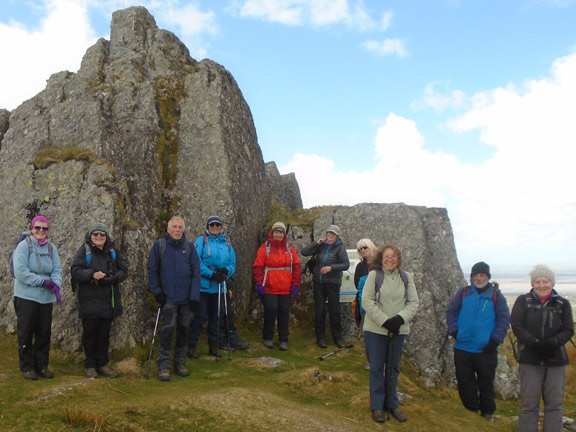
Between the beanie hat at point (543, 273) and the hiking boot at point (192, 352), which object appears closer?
the beanie hat at point (543, 273)

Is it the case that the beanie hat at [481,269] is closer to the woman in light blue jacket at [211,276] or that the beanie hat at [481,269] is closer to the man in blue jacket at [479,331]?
the man in blue jacket at [479,331]

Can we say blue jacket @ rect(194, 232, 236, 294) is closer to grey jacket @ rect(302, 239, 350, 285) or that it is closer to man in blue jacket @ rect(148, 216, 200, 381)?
man in blue jacket @ rect(148, 216, 200, 381)

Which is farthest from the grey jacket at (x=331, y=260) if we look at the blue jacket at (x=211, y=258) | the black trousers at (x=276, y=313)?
the blue jacket at (x=211, y=258)

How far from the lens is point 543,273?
895 centimetres

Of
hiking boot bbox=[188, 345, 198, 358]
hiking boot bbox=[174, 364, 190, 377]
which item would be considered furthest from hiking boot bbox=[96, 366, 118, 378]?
hiking boot bbox=[188, 345, 198, 358]

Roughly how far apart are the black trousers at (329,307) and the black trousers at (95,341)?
6441mm

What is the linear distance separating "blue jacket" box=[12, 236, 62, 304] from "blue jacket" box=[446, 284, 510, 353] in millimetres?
8888

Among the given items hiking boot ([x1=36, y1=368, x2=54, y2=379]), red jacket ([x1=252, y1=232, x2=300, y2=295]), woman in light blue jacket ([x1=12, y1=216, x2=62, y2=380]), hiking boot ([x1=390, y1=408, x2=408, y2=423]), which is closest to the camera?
hiking boot ([x1=390, y1=408, x2=408, y2=423])

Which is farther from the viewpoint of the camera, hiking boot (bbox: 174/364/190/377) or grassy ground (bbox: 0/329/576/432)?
hiking boot (bbox: 174/364/190/377)

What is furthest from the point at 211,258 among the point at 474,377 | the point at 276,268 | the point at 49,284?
the point at 474,377

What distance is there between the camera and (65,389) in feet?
27.0

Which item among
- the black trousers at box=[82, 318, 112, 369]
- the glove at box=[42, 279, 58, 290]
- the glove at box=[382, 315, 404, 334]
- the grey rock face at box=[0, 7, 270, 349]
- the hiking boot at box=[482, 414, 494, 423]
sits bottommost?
the hiking boot at box=[482, 414, 494, 423]

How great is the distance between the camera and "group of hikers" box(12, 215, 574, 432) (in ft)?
28.9

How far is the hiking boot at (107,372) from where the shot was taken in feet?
32.4
